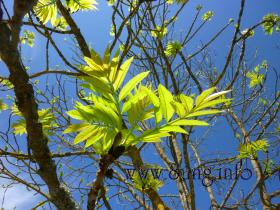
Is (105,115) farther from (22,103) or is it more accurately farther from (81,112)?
(22,103)

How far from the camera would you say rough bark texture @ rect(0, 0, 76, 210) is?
0.77m

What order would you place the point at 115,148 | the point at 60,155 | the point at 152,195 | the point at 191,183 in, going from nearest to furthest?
1. the point at 115,148
2. the point at 152,195
3. the point at 60,155
4. the point at 191,183

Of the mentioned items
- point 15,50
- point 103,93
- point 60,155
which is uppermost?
point 60,155

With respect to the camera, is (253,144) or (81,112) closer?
(81,112)

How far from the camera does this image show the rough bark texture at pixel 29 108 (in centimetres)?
77

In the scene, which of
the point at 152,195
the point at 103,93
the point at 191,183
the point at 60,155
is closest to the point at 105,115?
the point at 103,93

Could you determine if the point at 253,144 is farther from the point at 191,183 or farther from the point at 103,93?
the point at 103,93

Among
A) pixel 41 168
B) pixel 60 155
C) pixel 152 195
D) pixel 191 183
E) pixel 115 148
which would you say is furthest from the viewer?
pixel 191 183

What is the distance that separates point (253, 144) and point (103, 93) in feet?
5.61

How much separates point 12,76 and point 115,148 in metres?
0.30

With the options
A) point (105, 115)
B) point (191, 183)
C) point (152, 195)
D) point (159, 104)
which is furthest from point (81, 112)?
point (191, 183)

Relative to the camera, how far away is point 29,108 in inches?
32.9

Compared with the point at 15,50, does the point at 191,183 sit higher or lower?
lower

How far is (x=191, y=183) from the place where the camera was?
231 centimetres
